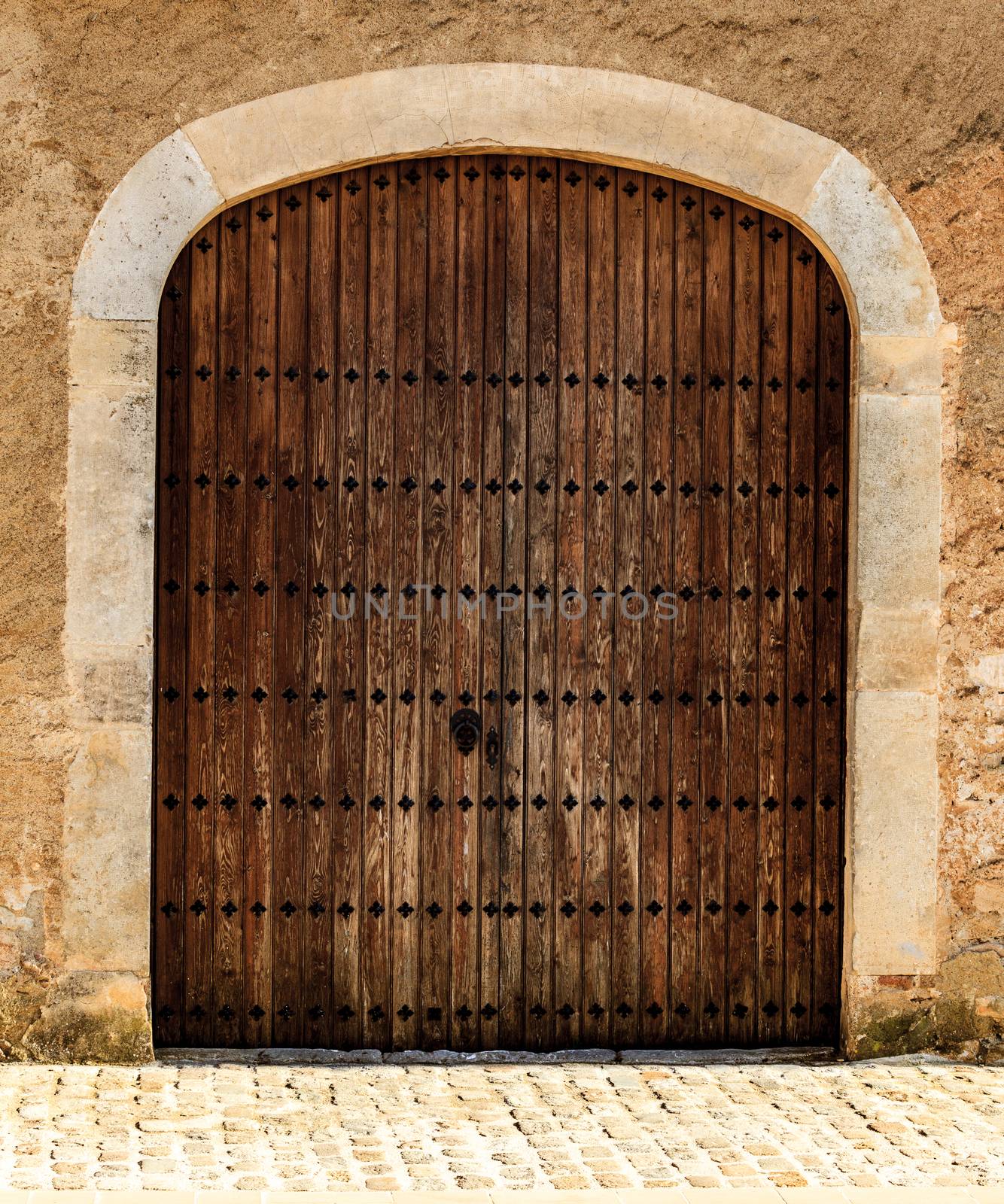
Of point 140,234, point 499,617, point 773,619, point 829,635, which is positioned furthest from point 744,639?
point 140,234

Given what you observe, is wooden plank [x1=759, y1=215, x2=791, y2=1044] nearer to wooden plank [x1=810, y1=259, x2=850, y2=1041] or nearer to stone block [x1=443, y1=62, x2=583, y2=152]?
wooden plank [x1=810, y1=259, x2=850, y2=1041]

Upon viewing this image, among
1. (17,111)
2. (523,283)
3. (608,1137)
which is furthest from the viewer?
(523,283)

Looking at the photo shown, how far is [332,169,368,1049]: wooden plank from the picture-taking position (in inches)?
167

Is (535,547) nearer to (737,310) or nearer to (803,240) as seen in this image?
(737,310)

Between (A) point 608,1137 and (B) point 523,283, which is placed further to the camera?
(B) point 523,283

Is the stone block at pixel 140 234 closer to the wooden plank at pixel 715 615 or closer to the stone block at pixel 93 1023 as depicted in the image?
the wooden plank at pixel 715 615

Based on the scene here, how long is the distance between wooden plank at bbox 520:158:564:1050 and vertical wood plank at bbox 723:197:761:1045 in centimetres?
59

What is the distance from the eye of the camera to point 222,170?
404cm

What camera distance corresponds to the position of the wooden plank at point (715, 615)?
430 cm

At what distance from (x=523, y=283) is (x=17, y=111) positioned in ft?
5.33

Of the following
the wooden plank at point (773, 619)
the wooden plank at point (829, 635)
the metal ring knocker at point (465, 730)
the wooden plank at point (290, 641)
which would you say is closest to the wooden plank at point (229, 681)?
the wooden plank at point (290, 641)

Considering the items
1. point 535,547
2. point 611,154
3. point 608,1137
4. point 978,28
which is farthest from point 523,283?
point 608,1137

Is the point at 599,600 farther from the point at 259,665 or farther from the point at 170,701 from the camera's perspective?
the point at 170,701

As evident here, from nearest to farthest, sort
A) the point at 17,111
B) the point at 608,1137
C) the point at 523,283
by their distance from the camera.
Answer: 1. the point at 608,1137
2. the point at 17,111
3. the point at 523,283
